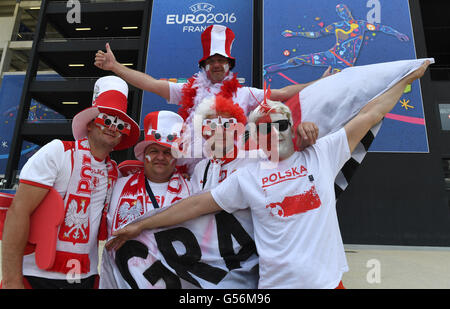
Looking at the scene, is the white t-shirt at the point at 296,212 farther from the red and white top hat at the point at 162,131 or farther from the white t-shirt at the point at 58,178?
the white t-shirt at the point at 58,178

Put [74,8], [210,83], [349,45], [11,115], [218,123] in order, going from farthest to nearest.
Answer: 1. [11,115]
2. [74,8]
3. [349,45]
4. [210,83]
5. [218,123]

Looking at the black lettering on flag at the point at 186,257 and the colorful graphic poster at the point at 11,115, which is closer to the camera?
the black lettering on flag at the point at 186,257

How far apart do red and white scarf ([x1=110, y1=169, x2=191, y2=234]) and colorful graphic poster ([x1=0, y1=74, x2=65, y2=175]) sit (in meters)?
13.6

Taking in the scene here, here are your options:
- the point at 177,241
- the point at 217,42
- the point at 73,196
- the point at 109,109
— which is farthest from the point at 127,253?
the point at 217,42

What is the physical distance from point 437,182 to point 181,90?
6896 millimetres

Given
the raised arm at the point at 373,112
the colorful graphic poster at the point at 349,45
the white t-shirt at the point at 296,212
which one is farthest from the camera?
the colorful graphic poster at the point at 349,45

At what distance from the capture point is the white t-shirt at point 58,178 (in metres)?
1.26

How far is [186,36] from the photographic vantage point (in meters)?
8.38

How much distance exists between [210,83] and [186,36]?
23.3 ft

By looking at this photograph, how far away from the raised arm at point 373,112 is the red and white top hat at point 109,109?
1.17 metres

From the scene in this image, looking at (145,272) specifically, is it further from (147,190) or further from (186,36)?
(186,36)

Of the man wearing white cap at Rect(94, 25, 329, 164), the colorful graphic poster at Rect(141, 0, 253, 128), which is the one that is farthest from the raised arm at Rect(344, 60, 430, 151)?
the colorful graphic poster at Rect(141, 0, 253, 128)

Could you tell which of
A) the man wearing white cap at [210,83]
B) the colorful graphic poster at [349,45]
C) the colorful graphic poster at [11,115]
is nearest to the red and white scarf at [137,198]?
the man wearing white cap at [210,83]
